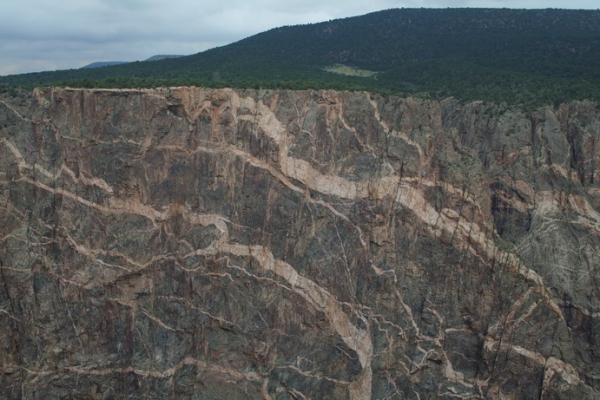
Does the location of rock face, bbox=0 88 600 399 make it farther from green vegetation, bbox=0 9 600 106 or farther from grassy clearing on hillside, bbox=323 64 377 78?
grassy clearing on hillside, bbox=323 64 377 78

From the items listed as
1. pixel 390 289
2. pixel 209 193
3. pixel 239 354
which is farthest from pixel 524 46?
pixel 239 354

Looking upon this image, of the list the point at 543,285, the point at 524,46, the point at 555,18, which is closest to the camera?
the point at 543,285

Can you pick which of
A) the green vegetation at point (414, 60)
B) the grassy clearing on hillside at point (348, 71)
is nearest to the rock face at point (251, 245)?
the green vegetation at point (414, 60)

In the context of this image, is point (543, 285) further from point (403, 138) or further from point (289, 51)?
point (289, 51)

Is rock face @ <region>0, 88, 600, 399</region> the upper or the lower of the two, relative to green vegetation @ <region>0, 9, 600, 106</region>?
lower

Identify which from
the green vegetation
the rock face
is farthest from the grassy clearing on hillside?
the rock face

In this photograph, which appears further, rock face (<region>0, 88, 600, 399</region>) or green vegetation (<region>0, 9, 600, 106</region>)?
green vegetation (<region>0, 9, 600, 106</region>)

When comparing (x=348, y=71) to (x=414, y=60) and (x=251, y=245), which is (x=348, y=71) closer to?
(x=414, y=60)

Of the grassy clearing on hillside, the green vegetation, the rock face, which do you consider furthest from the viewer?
the grassy clearing on hillside
